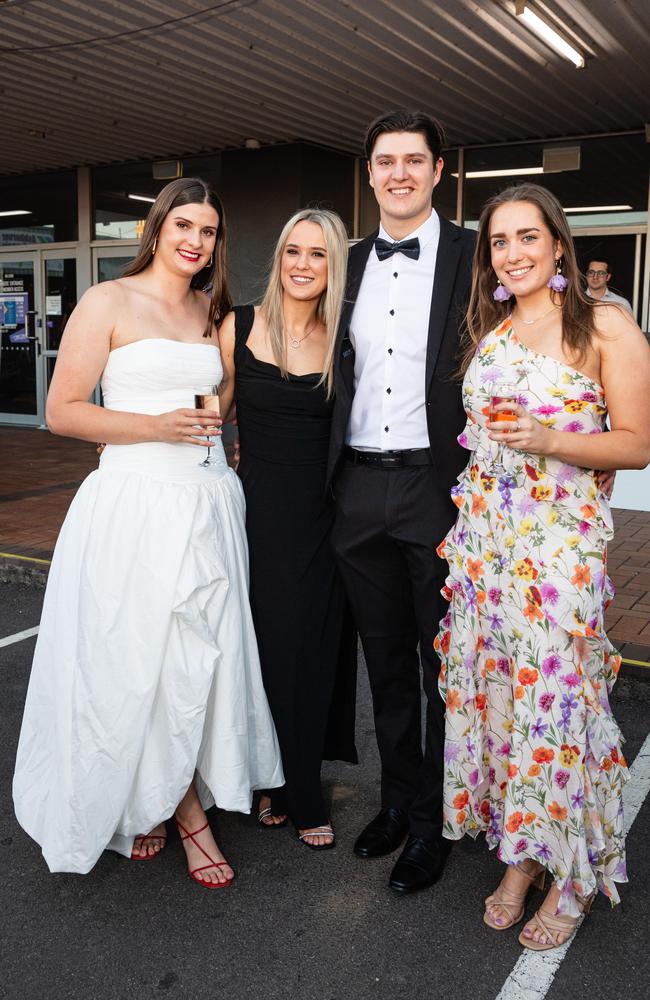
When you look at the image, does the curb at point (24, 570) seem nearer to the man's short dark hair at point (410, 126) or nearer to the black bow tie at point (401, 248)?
the black bow tie at point (401, 248)

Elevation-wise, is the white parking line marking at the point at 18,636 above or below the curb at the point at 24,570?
below

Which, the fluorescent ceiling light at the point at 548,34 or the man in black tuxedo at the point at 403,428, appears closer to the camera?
the man in black tuxedo at the point at 403,428

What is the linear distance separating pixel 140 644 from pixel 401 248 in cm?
141

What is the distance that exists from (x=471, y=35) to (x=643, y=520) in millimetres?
3941

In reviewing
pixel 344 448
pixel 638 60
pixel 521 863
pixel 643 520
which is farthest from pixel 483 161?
pixel 521 863

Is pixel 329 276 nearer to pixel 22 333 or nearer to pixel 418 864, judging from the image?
pixel 418 864

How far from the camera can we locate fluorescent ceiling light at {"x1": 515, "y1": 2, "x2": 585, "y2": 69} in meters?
6.58

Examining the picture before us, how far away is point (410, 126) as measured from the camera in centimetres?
282

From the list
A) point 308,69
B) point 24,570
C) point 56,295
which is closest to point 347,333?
point 24,570

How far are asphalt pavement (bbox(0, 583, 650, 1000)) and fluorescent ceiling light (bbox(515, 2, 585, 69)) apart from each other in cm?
561

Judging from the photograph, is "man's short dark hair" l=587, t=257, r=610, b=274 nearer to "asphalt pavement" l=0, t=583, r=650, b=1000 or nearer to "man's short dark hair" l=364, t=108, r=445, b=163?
"man's short dark hair" l=364, t=108, r=445, b=163

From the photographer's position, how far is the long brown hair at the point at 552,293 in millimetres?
2455

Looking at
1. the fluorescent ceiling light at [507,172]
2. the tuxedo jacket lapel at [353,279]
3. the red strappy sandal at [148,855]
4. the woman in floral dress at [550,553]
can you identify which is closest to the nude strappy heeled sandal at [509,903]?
the woman in floral dress at [550,553]

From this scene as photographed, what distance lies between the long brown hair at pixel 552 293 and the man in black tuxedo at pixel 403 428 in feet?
0.25
